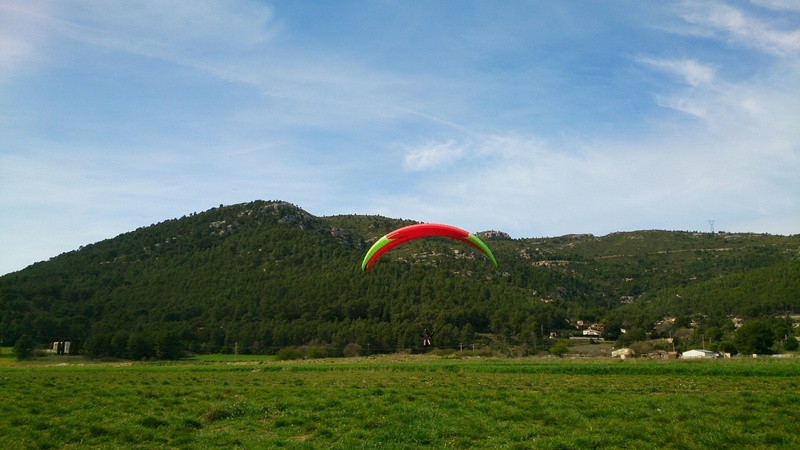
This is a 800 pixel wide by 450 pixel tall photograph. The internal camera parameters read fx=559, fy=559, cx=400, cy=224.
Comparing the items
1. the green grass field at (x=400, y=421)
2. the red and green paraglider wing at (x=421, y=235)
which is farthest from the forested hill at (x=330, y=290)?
the green grass field at (x=400, y=421)

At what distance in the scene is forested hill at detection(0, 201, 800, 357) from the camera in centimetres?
10056

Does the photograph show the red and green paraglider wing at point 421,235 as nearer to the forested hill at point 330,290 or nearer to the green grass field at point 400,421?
the green grass field at point 400,421

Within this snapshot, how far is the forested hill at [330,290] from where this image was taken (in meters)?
101

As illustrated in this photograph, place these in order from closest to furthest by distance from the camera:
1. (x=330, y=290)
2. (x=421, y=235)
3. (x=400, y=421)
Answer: (x=400, y=421) < (x=421, y=235) < (x=330, y=290)

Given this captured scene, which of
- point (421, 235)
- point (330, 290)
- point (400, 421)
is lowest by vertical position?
point (400, 421)

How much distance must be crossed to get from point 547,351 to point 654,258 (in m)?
89.2

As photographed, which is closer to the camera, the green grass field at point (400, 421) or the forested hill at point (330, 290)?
the green grass field at point (400, 421)

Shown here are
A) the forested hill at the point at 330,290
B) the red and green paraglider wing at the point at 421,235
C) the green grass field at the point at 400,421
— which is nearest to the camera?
the green grass field at the point at 400,421

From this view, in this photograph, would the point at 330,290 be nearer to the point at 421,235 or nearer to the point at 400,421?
the point at 421,235

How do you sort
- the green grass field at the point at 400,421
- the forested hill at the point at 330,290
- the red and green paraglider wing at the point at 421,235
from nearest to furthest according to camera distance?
the green grass field at the point at 400,421 → the red and green paraglider wing at the point at 421,235 → the forested hill at the point at 330,290

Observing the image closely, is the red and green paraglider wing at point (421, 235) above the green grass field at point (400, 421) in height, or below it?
above

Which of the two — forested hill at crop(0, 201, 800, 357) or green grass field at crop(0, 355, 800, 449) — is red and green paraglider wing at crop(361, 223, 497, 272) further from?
forested hill at crop(0, 201, 800, 357)

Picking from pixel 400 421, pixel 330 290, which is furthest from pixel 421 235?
pixel 330 290

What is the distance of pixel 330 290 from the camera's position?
4700 inches
